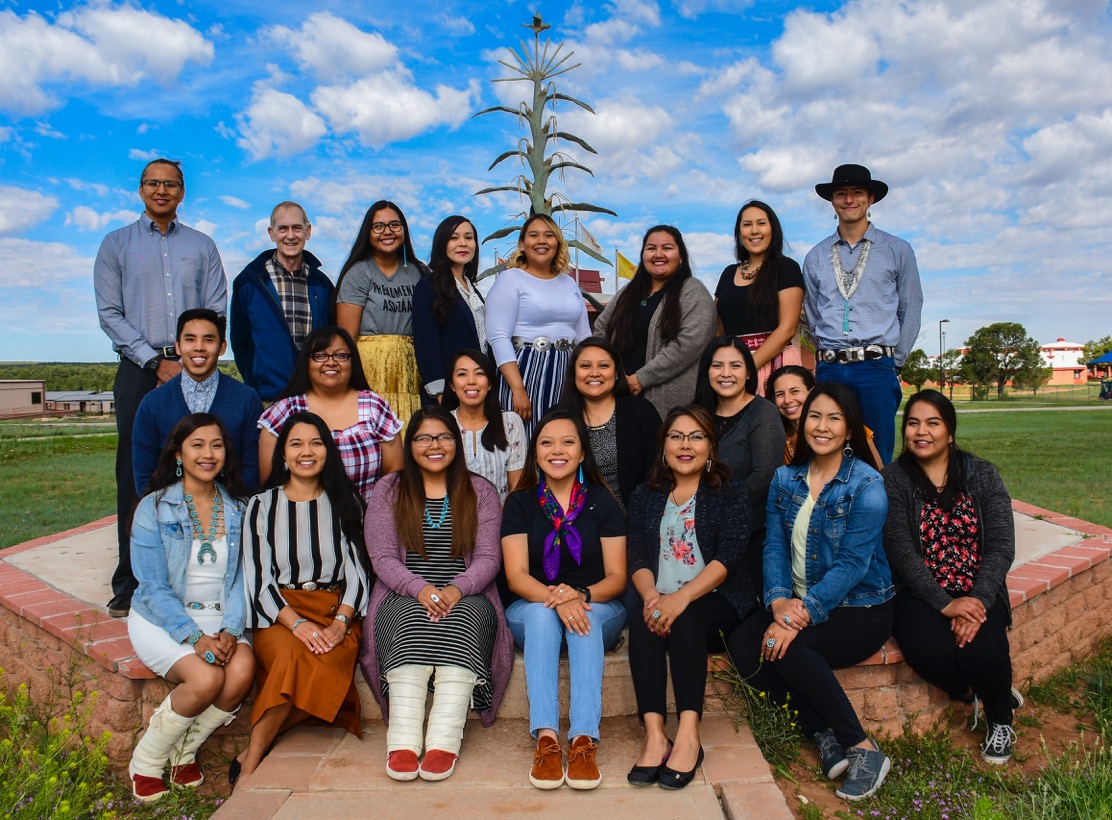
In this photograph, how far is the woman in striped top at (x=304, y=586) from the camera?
3086mm

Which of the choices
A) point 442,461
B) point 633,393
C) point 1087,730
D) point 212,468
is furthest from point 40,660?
point 1087,730

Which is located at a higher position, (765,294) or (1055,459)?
(765,294)

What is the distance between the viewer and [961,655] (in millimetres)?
3301

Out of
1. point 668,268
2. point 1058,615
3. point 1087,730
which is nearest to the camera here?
point 1087,730

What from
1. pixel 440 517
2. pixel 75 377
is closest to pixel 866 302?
pixel 440 517

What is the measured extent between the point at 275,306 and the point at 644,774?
307 cm

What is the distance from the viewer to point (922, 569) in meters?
3.38

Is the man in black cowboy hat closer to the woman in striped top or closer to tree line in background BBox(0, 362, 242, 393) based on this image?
the woman in striped top

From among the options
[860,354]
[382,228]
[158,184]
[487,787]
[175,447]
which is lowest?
[487,787]

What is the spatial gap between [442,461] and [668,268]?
183 cm

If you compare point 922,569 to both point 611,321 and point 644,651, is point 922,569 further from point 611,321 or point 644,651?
point 611,321

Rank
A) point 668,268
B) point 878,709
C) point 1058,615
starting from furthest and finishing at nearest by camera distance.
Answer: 1. point 668,268
2. point 1058,615
3. point 878,709

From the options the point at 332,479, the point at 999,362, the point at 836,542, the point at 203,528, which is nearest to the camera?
the point at 836,542

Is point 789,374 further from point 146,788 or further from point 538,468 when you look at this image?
point 146,788
